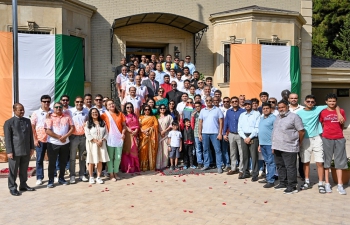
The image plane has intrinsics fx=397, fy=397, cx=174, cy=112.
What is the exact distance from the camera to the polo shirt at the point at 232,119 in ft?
29.0

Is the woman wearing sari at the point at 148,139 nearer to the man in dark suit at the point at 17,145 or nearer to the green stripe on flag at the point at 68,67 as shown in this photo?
the man in dark suit at the point at 17,145

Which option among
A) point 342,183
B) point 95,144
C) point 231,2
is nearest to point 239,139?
point 342,183

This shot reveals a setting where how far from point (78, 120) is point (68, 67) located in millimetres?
4946

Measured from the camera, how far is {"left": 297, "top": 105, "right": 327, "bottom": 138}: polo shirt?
7.44 meters

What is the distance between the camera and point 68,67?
41.7ft

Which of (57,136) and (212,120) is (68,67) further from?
(212,120)

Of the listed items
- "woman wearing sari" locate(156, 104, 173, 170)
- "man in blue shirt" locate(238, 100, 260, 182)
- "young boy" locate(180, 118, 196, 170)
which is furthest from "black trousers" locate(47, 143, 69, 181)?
"man in blue shirt" locate(238, 100, 260, 182)

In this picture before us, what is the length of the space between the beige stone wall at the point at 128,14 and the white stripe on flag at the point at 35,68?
310cm

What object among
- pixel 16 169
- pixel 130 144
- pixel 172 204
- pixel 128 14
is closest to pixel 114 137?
pixel 130 144

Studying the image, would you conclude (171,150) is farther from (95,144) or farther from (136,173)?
(95,144)

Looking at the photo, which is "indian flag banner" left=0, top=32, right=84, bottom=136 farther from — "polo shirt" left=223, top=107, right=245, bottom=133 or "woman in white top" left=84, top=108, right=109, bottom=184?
"polo shirt" left=223, top=107, right=245, bottom=133

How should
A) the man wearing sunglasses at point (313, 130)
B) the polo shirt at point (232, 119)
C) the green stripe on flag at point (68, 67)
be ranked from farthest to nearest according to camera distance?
the green stripe on flag at point (68, 67)
the polo shirt at point (232, 119)
the man wearing sunglasses at point (313, 130)

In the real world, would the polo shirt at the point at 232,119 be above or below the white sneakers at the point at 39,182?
above

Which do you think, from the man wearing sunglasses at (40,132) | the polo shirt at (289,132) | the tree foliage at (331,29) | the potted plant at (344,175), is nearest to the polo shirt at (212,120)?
the polo shirt at (289,132)
